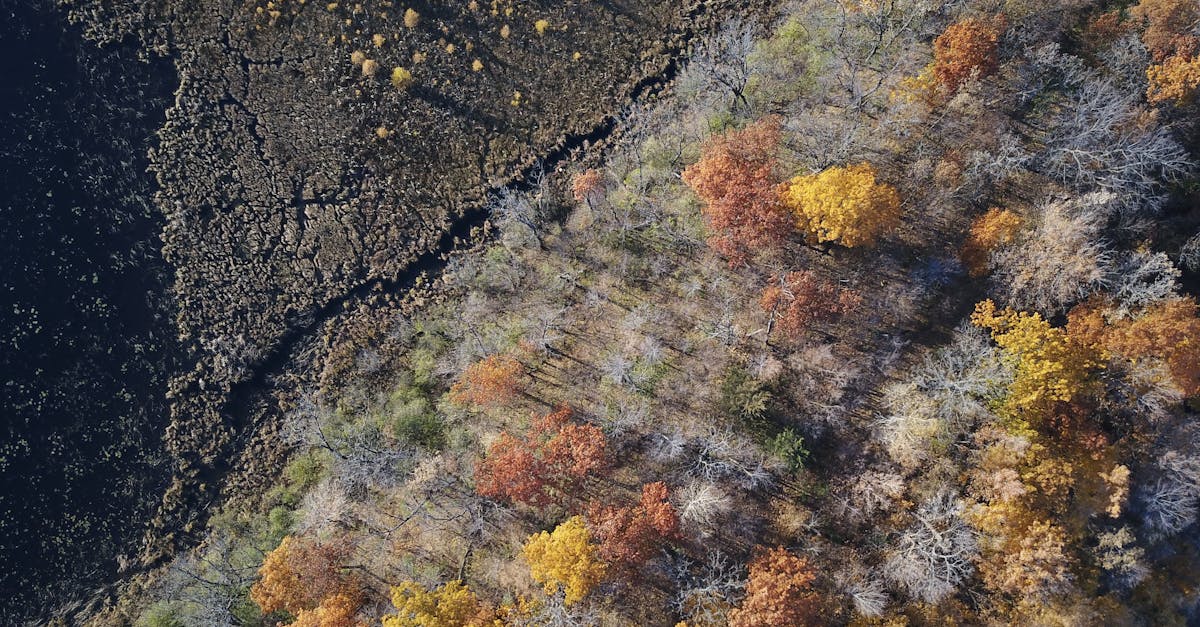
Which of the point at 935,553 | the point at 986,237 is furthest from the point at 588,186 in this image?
the point at 935,553

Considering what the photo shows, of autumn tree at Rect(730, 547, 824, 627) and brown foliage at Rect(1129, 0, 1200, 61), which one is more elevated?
brown foliage at Rect(1129, 0, 1200, 61)

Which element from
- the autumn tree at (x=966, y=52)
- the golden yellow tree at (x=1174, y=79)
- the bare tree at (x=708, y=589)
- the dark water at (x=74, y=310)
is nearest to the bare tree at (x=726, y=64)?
the autumn tree at (x=966, y=52)

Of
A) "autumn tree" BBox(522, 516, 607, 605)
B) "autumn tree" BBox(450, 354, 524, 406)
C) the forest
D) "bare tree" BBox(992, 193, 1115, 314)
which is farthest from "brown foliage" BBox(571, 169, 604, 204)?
"bare tree" BBox(992, 193, 1115, 314)

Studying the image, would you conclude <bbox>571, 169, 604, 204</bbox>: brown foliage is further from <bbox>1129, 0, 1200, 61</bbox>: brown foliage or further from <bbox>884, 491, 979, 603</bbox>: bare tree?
<bbox>1129, 0, 1200, 61</bbox>: brown foliage

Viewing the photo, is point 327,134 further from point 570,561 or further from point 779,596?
point 779,596

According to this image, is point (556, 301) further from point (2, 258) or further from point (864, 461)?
point (2, 258)
